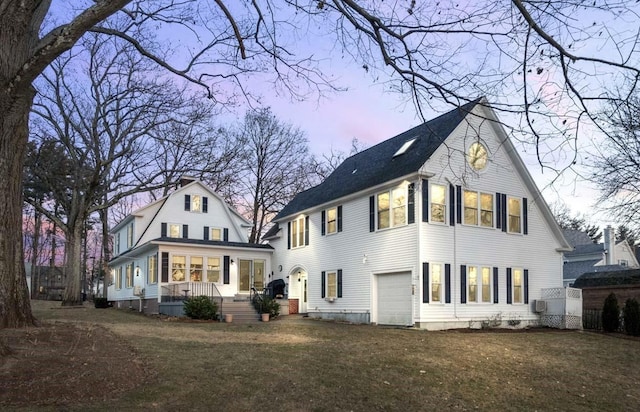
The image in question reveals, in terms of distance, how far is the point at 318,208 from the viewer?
83.0ft

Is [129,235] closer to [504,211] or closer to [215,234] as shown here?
[215,234]

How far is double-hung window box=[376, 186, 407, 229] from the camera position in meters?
20.0

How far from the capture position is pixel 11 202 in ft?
29.2

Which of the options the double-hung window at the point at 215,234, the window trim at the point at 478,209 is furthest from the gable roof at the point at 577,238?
the double-hung window at the point at 215,234

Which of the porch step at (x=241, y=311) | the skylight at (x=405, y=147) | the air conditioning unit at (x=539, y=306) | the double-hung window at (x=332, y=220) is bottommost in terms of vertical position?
the porch step at (x=241, y=311)

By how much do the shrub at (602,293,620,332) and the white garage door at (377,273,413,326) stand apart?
25.1ft

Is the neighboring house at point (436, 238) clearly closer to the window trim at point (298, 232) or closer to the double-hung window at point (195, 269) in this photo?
the window trim at point (298, 232)

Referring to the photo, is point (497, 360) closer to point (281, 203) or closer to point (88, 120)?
point (88, 120)

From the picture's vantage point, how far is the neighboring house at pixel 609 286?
81.2 ft

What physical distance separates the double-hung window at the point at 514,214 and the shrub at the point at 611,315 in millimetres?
4189

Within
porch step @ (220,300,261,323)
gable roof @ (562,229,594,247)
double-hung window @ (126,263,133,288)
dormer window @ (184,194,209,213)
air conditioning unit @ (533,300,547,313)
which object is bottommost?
porch step @ (220,300,261,323)

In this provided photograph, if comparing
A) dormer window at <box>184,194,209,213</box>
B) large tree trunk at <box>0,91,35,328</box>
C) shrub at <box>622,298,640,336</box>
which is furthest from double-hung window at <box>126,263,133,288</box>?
shrub at <box>622,298,640,336</box>

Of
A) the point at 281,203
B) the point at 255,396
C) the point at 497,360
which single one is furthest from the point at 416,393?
the point at 281,203

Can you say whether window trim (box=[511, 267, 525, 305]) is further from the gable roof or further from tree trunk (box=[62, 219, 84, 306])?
the gable roof
